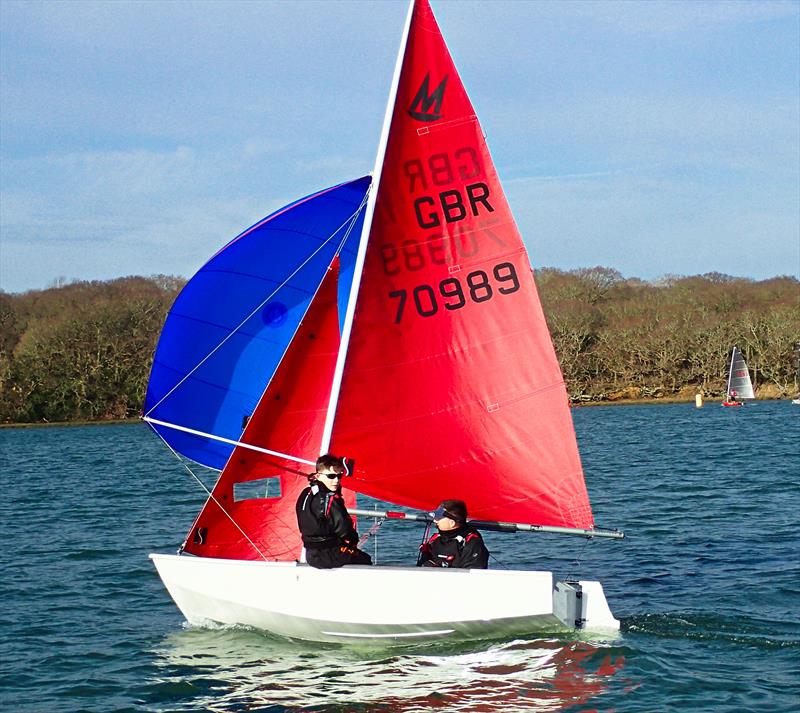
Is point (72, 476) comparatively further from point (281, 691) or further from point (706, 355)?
point (706, 355)

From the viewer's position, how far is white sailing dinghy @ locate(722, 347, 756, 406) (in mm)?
69250

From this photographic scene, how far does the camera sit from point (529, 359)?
11789 millimetres

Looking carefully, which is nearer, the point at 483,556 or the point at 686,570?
the point at 483,556

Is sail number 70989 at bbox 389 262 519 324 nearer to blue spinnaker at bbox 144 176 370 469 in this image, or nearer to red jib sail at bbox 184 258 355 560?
red jib sail at bbox 184 258 355 560

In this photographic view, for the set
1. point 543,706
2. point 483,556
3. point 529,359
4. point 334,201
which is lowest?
point 543,706

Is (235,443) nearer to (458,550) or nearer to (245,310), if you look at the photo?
(245,310)

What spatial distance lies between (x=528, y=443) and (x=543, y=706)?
9.91ft

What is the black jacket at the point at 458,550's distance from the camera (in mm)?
11180

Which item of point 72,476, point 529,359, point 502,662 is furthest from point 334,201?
point 72,476

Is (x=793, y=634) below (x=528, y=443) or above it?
below

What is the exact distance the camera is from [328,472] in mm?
11078

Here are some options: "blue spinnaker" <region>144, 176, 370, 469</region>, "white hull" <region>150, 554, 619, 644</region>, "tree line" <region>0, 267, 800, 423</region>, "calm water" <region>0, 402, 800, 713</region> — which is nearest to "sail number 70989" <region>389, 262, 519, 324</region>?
"blue spinnaker" <region>144, 176, 370, 469</region>

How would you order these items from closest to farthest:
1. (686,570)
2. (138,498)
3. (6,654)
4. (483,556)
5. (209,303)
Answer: (483,556) → (6,654) → (209,303) → (686,570) → (138,498)

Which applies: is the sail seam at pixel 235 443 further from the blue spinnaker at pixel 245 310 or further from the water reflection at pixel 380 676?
the water reflection at pixel 380 676
